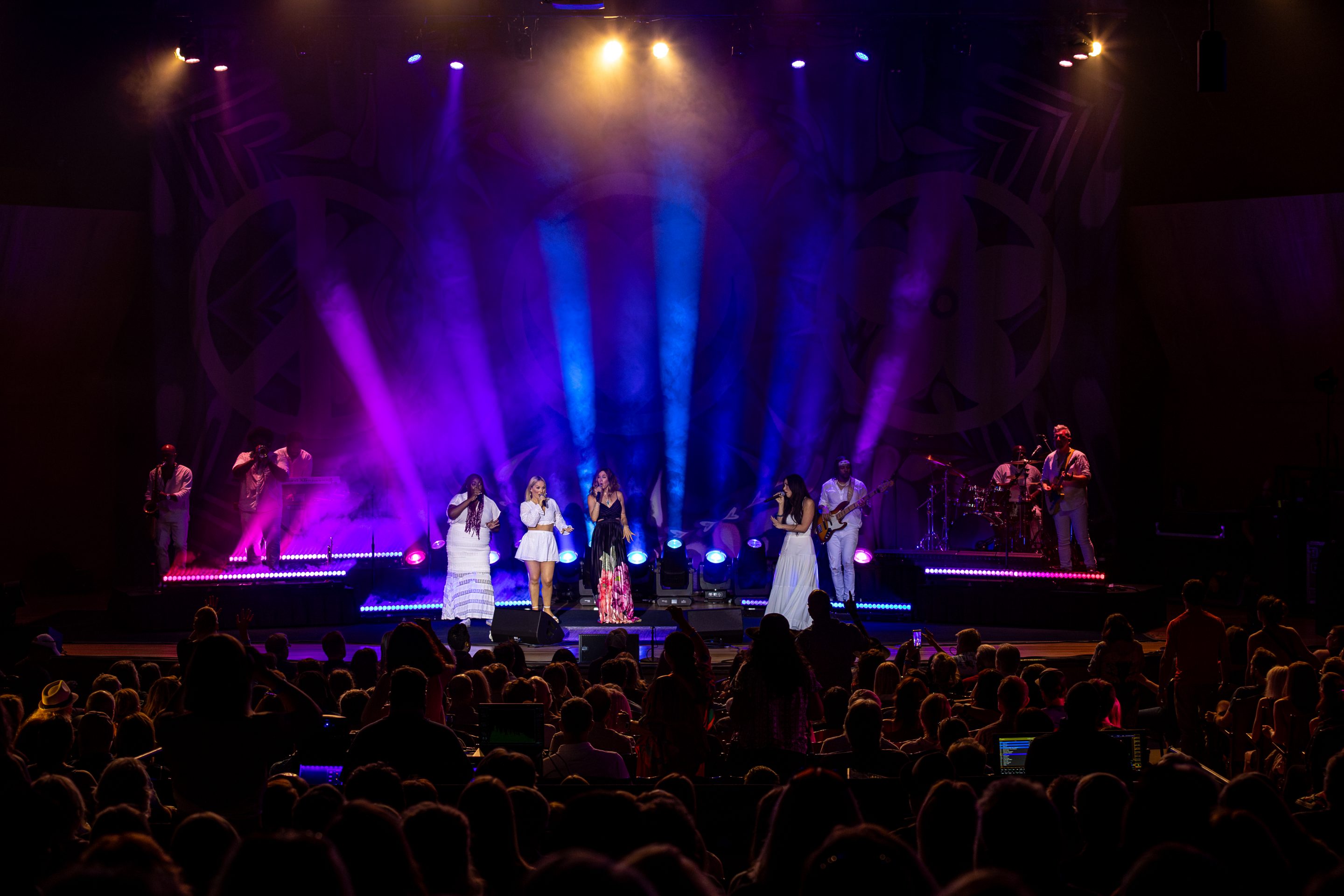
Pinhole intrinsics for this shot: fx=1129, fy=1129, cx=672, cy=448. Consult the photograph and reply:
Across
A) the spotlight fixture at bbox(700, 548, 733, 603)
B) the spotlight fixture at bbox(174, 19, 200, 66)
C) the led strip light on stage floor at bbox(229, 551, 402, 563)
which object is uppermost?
the spotlight fixture at bbox(174, 19, 200, 66)

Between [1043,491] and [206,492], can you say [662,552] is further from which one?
[206,492]

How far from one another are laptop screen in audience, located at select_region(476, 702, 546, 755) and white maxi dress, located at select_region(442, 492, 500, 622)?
8066mm

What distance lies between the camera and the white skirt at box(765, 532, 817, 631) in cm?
1234

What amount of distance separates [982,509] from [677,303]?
16.1 feet

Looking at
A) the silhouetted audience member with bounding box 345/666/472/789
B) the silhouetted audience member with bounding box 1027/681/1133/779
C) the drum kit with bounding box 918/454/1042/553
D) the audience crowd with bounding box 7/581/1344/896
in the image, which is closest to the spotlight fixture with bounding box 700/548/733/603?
the drum kit with bounding box 918/454/1042/553

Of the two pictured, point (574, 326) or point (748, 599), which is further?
point (574, 326)

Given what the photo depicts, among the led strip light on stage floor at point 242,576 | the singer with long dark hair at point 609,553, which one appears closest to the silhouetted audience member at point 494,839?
the singer with long dark hair at point 609,553

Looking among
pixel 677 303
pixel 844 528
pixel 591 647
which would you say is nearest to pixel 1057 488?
pixel 844 528

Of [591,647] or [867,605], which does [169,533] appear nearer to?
[591,647]

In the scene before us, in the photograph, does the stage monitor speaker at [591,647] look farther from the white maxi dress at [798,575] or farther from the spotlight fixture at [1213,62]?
the spotlight fixture at [1213,62]

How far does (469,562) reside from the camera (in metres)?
12.7

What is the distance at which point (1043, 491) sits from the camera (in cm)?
1329

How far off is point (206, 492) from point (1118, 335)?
12256 mm

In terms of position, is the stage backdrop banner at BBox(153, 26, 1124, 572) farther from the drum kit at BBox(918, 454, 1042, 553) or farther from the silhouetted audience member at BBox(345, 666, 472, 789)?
the silhouetted audience member at BBox(345, 666, 472, 789)
